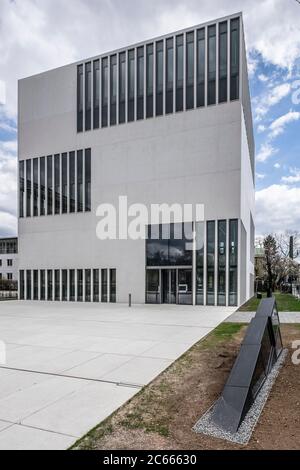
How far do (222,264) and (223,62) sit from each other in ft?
45.9

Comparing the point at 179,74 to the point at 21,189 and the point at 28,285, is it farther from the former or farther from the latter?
the point at 28,285

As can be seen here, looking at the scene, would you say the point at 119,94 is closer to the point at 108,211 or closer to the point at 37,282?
the point at 108,211

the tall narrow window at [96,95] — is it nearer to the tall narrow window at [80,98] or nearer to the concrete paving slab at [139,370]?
the tall narrow window at [80,98]

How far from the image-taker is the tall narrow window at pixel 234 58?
24812 millimetres

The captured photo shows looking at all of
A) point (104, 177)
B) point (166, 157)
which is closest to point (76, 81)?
point (104, 177)

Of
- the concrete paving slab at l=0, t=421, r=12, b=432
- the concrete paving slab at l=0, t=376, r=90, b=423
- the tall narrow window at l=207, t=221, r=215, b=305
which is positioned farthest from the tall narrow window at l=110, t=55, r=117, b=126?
the concrete paving slab at l=0, t=421, r=12, b=432

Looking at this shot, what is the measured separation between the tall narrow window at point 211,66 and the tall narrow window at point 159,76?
3521mm

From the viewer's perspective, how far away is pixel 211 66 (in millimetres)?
25406

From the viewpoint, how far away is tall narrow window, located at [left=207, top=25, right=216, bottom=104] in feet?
83.1

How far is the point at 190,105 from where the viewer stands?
25.9m

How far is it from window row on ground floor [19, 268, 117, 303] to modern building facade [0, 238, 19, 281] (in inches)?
1438

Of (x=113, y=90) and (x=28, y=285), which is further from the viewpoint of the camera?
(x=28, y=285)

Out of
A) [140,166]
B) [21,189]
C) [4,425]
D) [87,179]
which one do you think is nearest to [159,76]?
[140,166]
